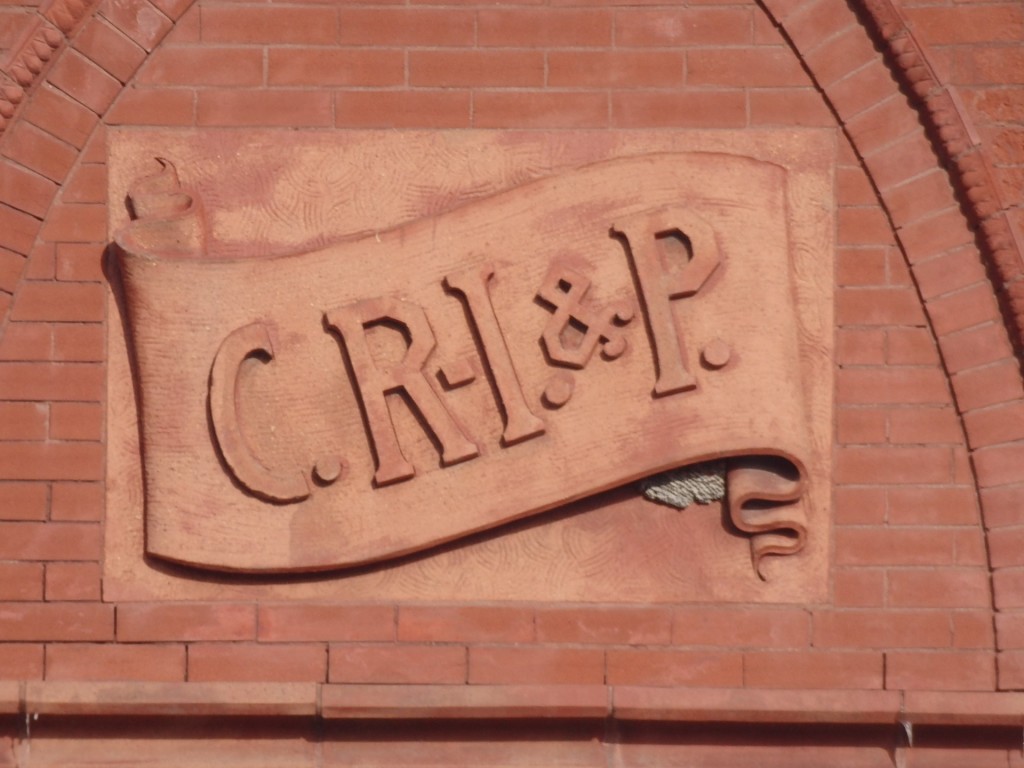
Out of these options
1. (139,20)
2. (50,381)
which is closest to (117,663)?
(50,381)

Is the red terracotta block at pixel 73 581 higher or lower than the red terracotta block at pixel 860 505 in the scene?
lower

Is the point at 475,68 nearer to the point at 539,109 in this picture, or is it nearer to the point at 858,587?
the point at 539,109

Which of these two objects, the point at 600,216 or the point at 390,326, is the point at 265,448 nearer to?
the point at 390,326

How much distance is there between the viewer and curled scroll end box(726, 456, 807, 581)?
13.3ft

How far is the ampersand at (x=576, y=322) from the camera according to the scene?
4.07 meters

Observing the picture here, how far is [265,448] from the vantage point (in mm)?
4074

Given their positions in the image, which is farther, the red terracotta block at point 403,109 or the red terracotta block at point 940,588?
the red terracotta block at point 403,109

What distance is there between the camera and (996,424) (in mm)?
4102

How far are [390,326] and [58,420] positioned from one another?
0.86 m

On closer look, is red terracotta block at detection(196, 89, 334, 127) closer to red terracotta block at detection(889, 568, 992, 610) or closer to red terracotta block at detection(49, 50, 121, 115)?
red terracotta block at detection(49, 50, 121, 115)

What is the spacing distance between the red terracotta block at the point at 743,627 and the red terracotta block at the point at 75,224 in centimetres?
174

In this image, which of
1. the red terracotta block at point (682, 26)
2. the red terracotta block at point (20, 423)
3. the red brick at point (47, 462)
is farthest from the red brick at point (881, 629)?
the red terracotta block at point (20, 423)

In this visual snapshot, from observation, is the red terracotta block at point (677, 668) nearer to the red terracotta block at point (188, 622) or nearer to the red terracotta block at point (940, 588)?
the red terracotta block at point (940, 588)

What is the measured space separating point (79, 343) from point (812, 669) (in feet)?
6.51
